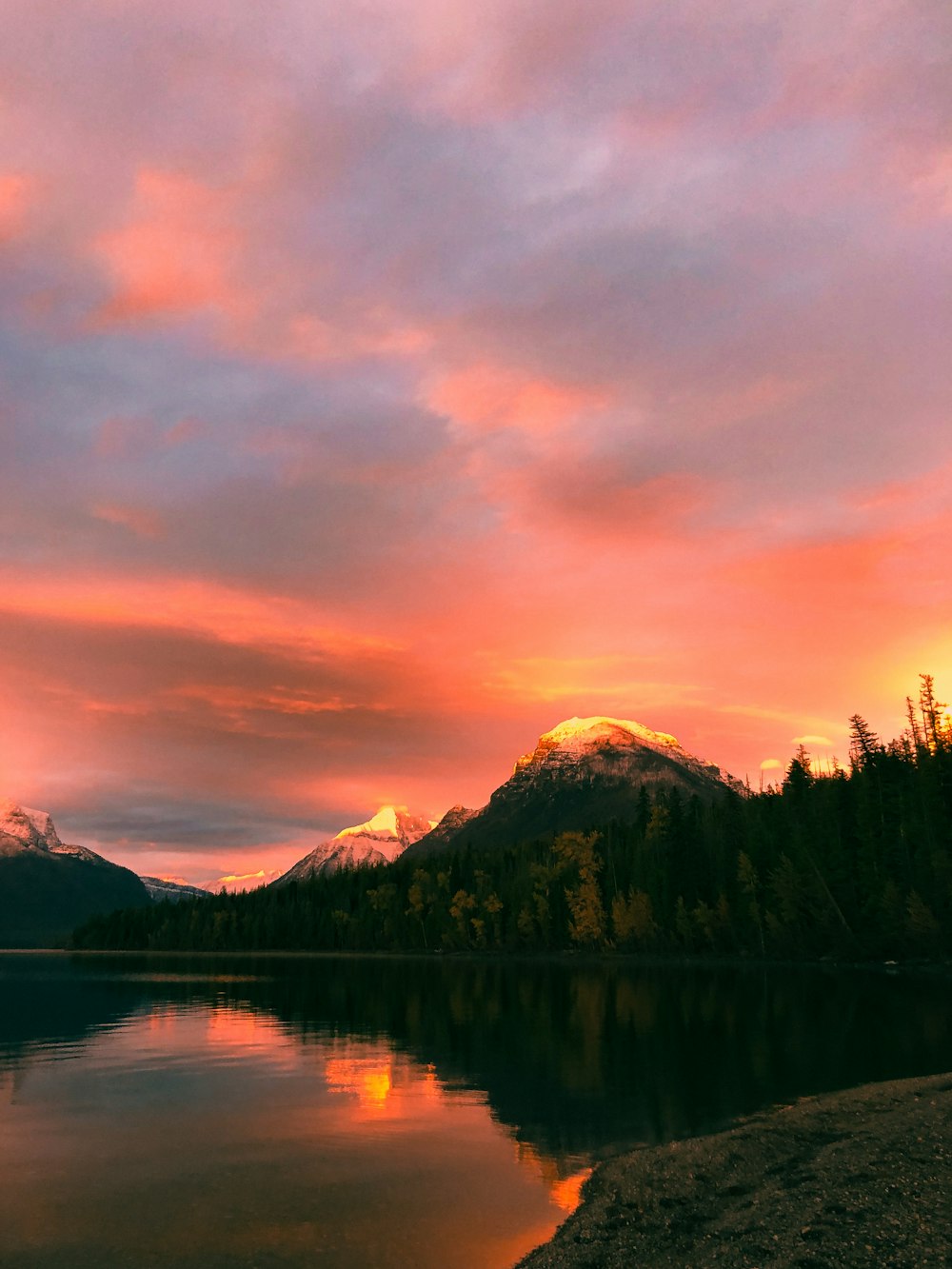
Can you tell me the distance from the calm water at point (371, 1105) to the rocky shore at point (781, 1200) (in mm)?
1875

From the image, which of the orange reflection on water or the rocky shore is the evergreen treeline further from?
the orange reflection on water

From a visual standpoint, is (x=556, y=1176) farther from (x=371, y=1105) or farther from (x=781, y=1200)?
(x=371, y=1105)

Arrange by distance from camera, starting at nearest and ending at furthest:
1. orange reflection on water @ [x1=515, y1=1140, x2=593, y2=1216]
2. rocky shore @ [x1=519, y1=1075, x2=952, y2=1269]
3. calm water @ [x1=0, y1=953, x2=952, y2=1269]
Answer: rocky shore @ [x1=519, y1=1075, x2=952, y2=1269] < calm water @ [x1=0, y1=953, x2=952, y2=1269] < orange reflection on water @ [x1=515, y1=1140, x2=593, y2=1216]

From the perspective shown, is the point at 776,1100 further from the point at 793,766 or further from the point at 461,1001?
the point at 793,766

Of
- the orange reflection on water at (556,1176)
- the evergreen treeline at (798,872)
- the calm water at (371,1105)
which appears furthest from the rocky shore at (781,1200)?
the evergreen treeline at (798,872)

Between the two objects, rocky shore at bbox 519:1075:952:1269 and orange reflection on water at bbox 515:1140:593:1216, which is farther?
orange reflection on water at bbox 515:1140:593:1216

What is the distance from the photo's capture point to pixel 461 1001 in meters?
89.6

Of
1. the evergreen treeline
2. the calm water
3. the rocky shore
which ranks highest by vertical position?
the evergreen treeline

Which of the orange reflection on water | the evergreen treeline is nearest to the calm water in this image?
the orange reflection on water

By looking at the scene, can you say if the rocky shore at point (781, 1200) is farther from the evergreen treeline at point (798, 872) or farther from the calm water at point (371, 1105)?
the evergreen treeline at point (798, 872)

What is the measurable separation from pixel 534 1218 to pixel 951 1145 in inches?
534

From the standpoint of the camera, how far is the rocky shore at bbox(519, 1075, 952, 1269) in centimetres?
1972

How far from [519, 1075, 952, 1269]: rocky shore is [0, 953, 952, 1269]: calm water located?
6.15 feet

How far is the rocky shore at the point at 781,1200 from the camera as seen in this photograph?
64.7 ft
